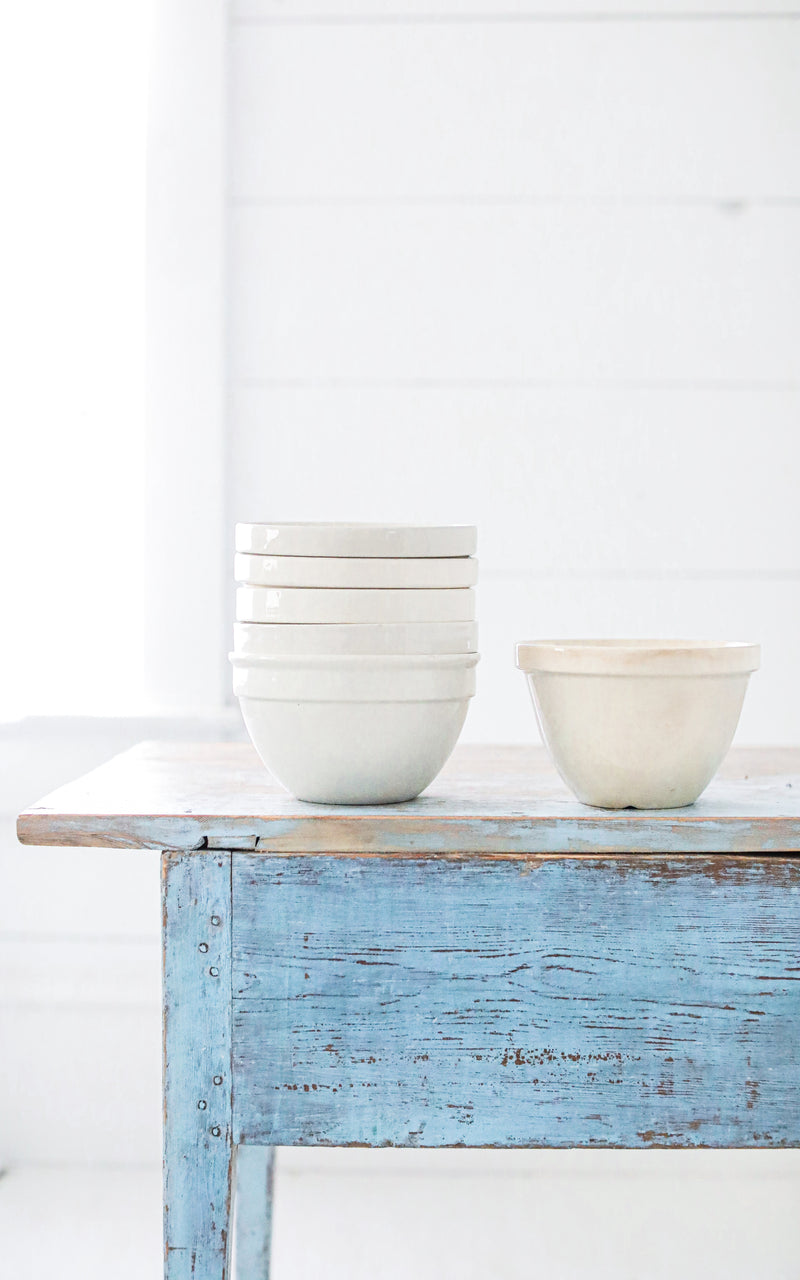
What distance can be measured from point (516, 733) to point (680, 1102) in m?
0.88

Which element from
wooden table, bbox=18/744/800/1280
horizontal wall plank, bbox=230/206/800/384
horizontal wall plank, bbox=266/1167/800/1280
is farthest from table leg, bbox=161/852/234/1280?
horizontal wall plank, bbox=230/206/800/384

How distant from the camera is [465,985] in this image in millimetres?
838

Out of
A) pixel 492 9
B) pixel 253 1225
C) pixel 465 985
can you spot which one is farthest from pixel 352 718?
pixel 492 9

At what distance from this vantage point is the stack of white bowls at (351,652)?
878 millimetres

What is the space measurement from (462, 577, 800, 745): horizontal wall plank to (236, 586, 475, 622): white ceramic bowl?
31.2 inches

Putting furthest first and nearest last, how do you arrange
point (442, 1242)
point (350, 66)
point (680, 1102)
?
point (350, 66), point (442, 1242), point (680, 1102)

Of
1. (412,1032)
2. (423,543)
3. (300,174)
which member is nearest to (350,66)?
(300,174)

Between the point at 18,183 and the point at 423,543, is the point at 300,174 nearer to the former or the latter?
the point at 18,183

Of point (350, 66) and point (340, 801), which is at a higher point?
point (350, 66)

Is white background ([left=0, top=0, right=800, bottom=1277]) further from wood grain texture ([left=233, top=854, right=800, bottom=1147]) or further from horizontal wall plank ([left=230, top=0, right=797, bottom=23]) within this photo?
wood grain texture ([left=233, top=854, right=800, bottom=1147])

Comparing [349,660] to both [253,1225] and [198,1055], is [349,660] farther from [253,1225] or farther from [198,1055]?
[253,1225]

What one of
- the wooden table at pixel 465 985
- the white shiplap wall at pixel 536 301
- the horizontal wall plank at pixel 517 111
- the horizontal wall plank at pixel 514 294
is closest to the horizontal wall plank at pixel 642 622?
the white shiplap wall at pixel 536 301

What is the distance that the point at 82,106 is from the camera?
5.65ft

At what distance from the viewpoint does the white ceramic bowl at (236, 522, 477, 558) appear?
88cm
